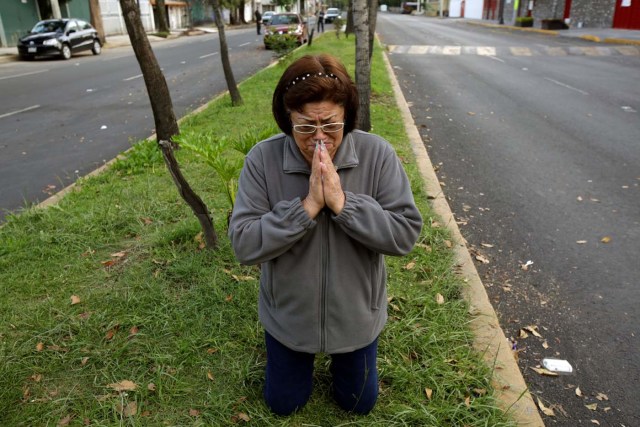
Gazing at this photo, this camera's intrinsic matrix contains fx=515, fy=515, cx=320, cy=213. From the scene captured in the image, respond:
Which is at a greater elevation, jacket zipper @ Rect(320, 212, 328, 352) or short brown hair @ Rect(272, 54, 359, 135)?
short brown hair @ Rect(272, 54, 359, 135)

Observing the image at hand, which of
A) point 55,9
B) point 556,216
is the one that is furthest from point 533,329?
point 55,9

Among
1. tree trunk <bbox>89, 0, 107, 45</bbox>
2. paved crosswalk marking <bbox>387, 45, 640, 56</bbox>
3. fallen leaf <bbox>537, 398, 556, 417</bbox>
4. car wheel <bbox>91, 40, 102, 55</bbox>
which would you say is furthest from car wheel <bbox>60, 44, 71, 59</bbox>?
fallen leaf <bbox>537, 398, 556, 417</bbox>

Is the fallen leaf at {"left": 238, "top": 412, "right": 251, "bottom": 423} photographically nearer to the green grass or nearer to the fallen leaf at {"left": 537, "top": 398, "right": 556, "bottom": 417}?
the green grass

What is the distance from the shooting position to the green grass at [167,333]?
8.46ft

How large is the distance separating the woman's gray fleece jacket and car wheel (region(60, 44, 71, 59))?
22.7 m

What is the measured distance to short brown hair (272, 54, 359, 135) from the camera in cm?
197

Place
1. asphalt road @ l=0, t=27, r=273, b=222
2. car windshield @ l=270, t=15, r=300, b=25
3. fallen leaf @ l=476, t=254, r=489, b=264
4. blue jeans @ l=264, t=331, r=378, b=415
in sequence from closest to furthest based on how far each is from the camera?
blue jeans @ l=264, t=331, r=378, b=415 → fallen leaf @ l=476, t=254, r=489, b=264 → asphalt road @ l=0, t=27, r=273, b=222 → car windshield @ l=270, t=15, r=300, b=25

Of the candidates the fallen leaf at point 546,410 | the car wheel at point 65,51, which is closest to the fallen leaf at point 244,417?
Answer: the fallen leaf at point 546,410

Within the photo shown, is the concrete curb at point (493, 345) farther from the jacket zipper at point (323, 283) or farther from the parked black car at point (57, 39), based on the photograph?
the parked black car at point (57, 39)

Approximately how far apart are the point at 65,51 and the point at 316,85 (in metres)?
23.2

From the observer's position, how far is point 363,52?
6723mm

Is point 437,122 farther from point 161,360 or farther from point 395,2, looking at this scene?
point 395,2

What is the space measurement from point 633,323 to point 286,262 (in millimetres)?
2620

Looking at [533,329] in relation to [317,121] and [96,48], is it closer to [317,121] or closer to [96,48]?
[317,121]
